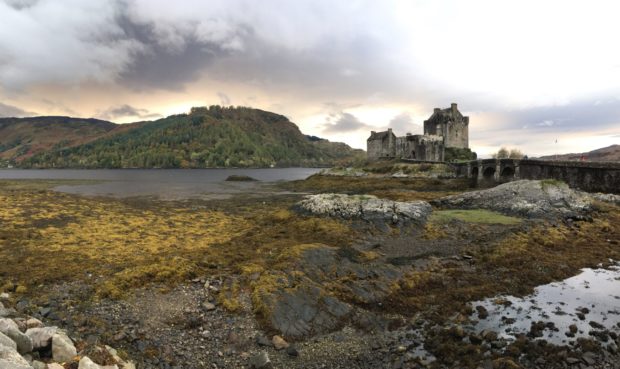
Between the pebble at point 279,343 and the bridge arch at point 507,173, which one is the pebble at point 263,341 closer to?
the pebble at point 279,343

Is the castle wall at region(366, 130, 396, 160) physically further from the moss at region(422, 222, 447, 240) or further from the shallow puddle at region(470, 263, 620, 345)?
the shallow puddle at region(470, 263, 620, 345)

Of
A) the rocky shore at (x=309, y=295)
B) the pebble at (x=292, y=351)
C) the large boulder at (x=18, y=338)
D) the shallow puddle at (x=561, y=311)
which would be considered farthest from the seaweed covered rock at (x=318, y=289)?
the large boulder at (x=18, y=338)

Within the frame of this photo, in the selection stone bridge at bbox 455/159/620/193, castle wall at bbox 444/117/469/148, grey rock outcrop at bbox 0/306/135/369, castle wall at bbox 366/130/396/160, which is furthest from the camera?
castle wall at bbox 366/130/396/160

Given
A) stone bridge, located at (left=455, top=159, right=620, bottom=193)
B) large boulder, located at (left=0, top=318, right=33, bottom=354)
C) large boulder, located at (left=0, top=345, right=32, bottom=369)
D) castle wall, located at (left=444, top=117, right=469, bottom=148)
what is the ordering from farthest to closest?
1. castle wall, located at (left=444, top=117, right=469, bottom=148)
2. stone bridge, located at (left=455, top=159, right=620, bottom=193)
3. large boulder, located at (left=0, top=318, right=33, bottom=354)
4. large boulder, located at (left=0, top=345, right=32, bottom=369)

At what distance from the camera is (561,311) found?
15.8 meters

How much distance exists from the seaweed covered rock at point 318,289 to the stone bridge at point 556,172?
41.9 meters

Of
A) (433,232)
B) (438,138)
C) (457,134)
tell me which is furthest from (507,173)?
(433,232)

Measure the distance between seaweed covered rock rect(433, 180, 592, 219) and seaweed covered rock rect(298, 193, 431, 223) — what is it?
8752 mm

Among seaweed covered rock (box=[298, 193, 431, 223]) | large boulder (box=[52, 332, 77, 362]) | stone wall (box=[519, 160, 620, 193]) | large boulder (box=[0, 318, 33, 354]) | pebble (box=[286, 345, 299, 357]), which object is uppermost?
stone wall (box=[519, 160, 620, 193])

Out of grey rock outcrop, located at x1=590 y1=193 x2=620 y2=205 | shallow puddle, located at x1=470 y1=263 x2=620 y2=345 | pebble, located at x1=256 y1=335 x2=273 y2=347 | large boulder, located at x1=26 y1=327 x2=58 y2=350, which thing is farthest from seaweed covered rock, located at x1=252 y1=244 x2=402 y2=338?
grey rock outcrop, located at x1=590 y1=193 x2=620 y2=205

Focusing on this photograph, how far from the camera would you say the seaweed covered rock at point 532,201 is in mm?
34875

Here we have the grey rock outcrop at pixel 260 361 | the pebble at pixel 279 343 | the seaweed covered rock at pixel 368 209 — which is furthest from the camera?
the seaweed covered rock at pixel 368 209

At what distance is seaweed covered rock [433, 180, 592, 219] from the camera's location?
3488 cm

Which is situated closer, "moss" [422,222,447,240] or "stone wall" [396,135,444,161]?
"moss" [422,222,447,240]
